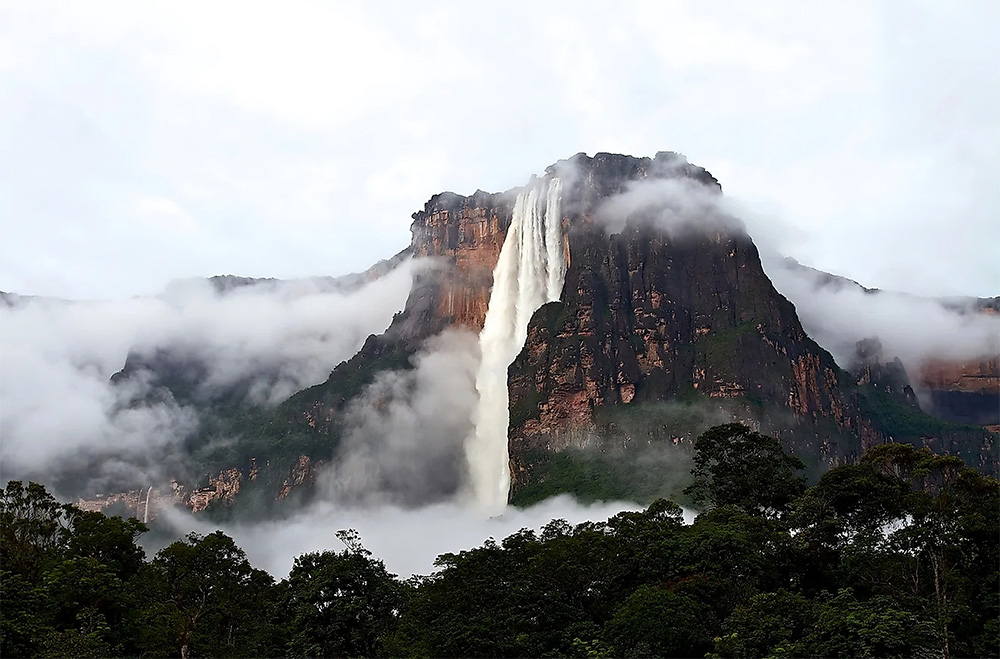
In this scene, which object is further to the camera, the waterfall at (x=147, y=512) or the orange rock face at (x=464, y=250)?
the orange rock face at (x=464, y=250)

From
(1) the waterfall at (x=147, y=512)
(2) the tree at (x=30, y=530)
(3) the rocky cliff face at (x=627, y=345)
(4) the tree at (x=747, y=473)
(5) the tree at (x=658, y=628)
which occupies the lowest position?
(5) the tree at (x=658, y=628)

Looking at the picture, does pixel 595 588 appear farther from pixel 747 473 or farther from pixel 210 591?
pixel 210 591

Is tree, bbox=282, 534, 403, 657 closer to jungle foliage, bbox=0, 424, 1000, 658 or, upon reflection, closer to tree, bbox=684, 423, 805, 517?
jungle foliage, bbox=0, 424, 1000, 658

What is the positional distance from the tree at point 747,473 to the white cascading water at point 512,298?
80650 mm

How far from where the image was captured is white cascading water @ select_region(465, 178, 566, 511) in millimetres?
A: 137875

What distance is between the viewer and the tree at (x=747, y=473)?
52.6 metres

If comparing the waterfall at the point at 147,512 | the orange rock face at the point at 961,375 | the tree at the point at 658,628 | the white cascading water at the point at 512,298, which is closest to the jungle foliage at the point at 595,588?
the tree at the point at 658,628

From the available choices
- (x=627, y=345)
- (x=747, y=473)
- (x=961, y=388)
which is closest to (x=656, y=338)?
(x=627, y=345)

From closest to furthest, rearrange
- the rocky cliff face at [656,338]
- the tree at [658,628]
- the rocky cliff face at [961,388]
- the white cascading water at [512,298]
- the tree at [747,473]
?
the tree at [658,628]
the tree at [747,473]
the rocky cliff face at [656,338]
the white cascading water at [512,298]
the rocky cliff face at [961,388]

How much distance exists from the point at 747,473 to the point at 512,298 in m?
94.2

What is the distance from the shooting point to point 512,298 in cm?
14662

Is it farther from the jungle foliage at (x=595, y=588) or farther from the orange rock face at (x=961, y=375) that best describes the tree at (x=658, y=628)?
the orange rock face at (x=961, y=375)

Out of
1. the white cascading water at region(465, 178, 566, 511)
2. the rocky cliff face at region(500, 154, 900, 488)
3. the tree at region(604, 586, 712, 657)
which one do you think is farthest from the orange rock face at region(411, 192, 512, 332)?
the tree at region(604, 586, 712, 657)

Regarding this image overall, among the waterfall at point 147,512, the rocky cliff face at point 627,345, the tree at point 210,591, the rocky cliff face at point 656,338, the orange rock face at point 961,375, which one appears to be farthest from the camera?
the orange rock face at point 961,375
